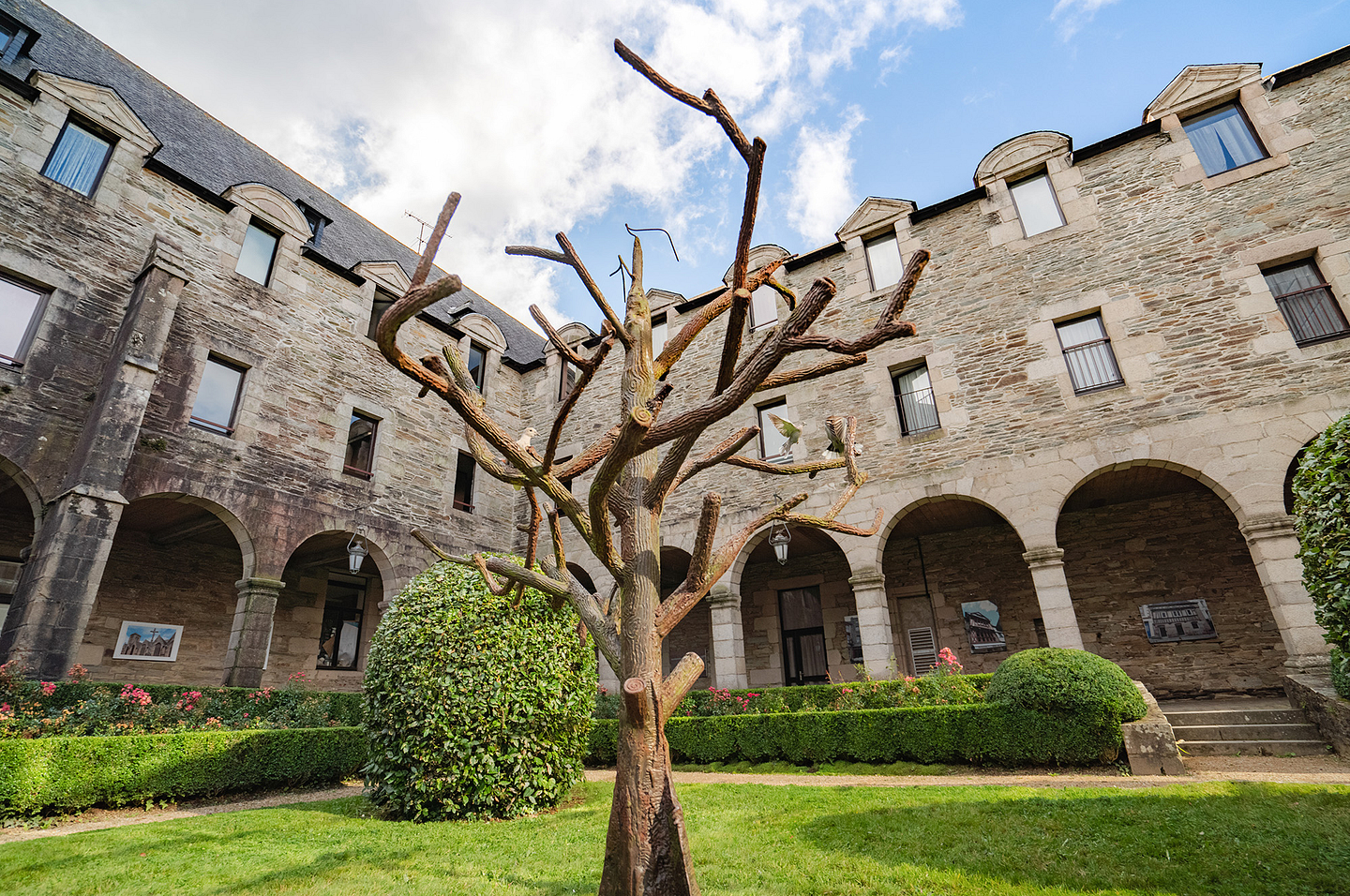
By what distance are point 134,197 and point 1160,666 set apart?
60.8 ft

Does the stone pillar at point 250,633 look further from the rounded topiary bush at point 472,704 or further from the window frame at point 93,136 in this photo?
the window frame at point 93,136

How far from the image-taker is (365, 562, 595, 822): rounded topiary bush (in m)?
5.39

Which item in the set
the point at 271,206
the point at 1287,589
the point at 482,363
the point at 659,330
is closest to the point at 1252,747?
the point at 1287,589

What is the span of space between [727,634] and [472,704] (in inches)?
256

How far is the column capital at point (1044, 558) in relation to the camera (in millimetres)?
9016

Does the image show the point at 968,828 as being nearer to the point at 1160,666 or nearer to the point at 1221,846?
the point at 1221,846

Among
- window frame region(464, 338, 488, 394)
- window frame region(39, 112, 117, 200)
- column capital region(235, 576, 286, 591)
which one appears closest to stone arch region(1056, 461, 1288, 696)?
column capital region(235, 576, 286, 591)

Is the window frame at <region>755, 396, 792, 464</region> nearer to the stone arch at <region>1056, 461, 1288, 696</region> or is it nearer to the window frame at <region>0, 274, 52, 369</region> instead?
the stone arch at <region>1056, 461, 1288, 696</region>

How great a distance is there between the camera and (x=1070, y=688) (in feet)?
21.7

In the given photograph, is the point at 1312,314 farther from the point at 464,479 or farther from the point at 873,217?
the point at 464,479

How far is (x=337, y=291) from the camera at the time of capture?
13109 mm

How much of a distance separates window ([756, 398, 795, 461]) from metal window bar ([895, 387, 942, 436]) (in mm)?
2041

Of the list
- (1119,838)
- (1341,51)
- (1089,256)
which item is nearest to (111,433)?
(1119,838)

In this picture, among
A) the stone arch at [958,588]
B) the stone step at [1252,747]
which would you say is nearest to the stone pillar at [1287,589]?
the stone step at [1252,747]
